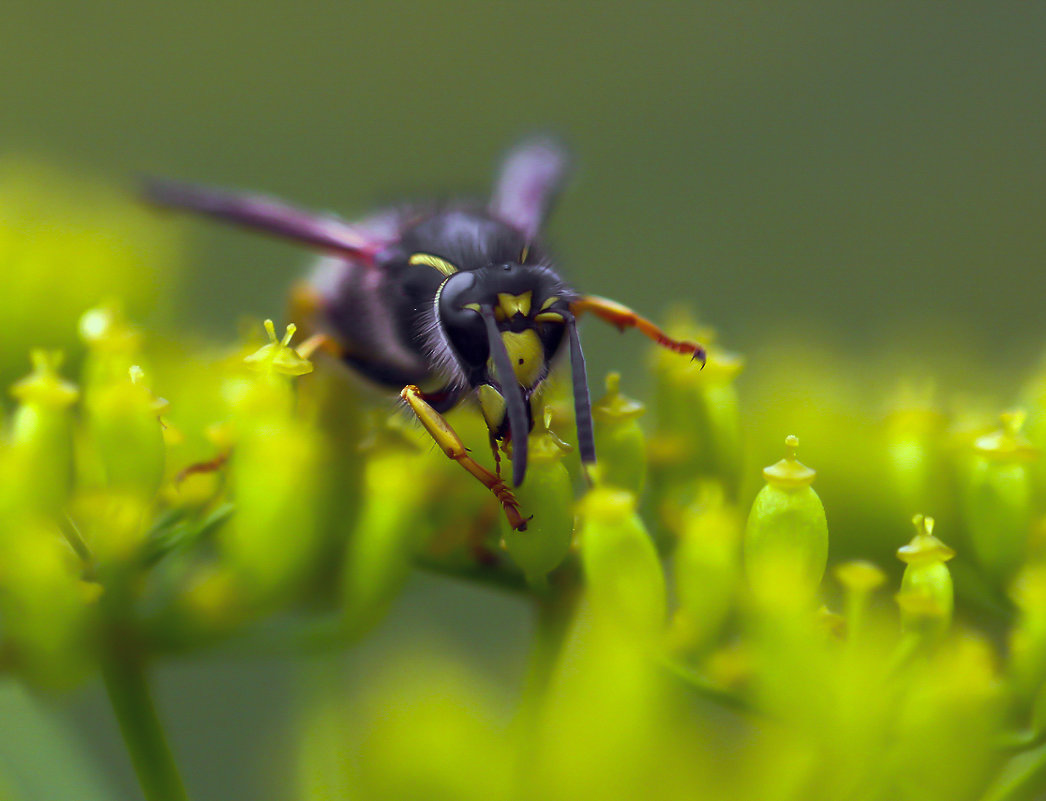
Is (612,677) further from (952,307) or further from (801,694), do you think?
(952,307)

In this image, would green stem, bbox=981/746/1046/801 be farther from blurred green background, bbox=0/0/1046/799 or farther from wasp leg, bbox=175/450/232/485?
blurred green background, bbox=0/0/1046/799

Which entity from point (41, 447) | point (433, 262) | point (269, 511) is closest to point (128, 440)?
point (41, 447)

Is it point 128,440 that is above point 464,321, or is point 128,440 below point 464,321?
below

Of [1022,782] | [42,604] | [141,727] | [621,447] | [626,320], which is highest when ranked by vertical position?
[626,320]

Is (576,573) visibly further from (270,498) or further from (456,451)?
(270,498)

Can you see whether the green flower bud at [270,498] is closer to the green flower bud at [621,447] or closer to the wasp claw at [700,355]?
the green flower bud at [621,447]

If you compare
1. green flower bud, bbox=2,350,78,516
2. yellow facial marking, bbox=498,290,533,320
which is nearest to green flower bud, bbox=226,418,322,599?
green flower bud, bbox=2,350,78,516

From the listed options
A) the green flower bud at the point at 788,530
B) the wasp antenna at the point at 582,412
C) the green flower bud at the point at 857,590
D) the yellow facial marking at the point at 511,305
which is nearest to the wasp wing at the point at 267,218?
the yellow facial marking at the point at 511,305
